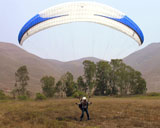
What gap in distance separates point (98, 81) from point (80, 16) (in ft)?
131

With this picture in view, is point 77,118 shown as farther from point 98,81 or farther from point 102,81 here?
point 102,81

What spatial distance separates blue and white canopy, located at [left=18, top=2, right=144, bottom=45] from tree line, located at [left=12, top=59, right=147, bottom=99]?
1355 inches

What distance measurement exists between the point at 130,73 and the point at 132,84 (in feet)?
11.0

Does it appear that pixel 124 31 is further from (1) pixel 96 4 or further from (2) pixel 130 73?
(2) pixel 130 73

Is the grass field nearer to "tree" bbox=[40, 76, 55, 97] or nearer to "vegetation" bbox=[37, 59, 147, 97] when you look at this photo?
"tree" bbox=[40, 76, 55, 97]

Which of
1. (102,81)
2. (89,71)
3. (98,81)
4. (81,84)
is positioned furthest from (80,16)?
→ (102,81)

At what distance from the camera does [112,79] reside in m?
50.6

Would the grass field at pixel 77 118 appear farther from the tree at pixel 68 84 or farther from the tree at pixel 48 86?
the tree at pixel 68 84

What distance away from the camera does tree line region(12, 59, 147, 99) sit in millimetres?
46438

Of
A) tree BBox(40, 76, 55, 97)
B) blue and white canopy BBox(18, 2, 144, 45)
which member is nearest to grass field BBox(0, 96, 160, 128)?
blue and white canopy BBox(18, 2, 144, 45)

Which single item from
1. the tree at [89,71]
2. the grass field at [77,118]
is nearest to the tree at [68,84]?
the tree at [89,71]

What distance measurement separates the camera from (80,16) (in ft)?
39.1

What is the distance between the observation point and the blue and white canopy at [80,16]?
1136 cm

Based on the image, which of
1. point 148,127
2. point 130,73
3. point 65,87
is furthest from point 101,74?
point 148,127
